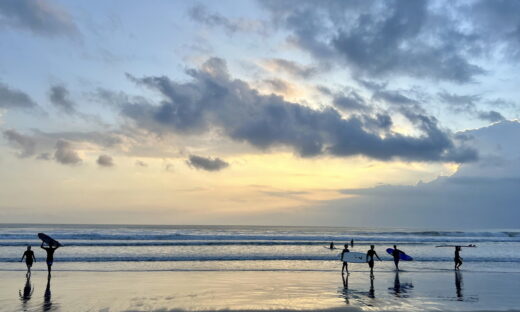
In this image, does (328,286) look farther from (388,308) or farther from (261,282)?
(388,308)

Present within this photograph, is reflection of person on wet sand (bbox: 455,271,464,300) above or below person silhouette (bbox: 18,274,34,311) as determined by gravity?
below

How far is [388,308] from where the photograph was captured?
51.5ft

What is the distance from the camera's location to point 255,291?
19.4 metres

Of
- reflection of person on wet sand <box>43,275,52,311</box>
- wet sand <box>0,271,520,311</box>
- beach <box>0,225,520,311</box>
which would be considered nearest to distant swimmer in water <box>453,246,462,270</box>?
beach <box>0,225,520,311</box>

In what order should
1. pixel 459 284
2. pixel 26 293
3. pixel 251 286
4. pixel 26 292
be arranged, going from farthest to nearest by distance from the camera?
1. pixel 459 284
2. pixel 251 286
3. pixel 26 292
4. pixel 26 293

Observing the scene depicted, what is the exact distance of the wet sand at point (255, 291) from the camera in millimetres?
16094

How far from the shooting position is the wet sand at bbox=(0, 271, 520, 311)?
16094mm

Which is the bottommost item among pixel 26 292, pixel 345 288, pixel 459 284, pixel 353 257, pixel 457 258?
pixel 459 284

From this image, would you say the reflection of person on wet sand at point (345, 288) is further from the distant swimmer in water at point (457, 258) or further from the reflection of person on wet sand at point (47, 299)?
the reflection of person on wet sand at point (47, 299)

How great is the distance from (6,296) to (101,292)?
3868mm

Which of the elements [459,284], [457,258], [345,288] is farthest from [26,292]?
[457,258]

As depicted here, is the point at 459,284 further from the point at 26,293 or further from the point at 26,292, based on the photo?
→ the point at 26,292

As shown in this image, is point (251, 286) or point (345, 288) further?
point (251, 286)

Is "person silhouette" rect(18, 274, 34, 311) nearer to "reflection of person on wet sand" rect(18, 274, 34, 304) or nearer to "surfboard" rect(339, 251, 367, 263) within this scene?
"reflection of person on wet sand" rect(18, 274, 34, 304)
